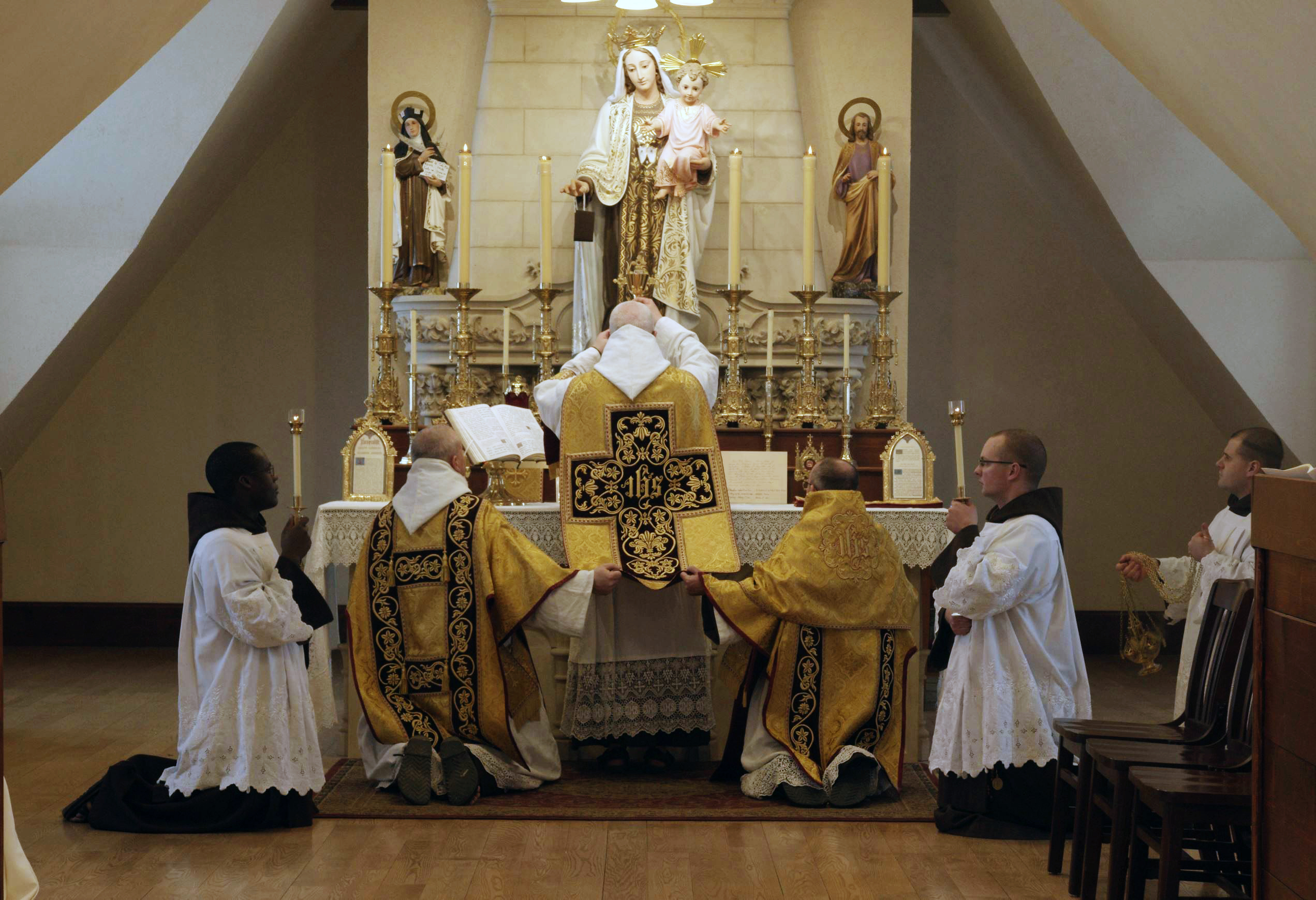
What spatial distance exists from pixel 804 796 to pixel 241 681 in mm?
2102

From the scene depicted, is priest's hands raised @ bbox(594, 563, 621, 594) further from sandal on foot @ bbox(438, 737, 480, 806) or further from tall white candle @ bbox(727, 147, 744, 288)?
tall white candle @ bbox(727, 147, 744, 288)

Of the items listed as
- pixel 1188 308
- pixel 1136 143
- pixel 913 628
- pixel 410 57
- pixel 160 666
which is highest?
pixel 410 57

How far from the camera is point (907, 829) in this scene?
502cm

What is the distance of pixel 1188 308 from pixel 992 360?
8.10ft

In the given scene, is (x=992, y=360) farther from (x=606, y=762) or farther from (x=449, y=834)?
(x=449, y=834)

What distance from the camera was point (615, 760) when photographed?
592 centimetres

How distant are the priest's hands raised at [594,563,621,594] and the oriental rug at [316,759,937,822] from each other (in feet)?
2.64

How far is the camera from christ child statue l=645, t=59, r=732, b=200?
25.7ft

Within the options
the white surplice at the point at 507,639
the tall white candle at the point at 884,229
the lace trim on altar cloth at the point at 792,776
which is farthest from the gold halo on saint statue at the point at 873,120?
the lace trim on altar cloth at the point at 792,776

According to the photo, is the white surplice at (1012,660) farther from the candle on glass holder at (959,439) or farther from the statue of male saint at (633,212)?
the statue of male saint at (633,212)

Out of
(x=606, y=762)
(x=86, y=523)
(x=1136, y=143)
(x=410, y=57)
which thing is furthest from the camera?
(x=86, y=523)

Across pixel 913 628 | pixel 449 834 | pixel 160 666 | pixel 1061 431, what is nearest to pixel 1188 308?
pixel 1061 431

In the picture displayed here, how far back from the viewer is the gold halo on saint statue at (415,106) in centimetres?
849

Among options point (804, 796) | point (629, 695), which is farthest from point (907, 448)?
point (804, 796)
